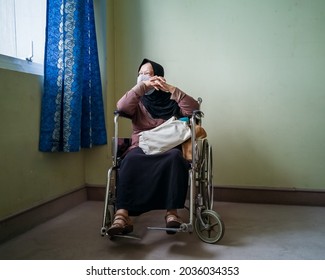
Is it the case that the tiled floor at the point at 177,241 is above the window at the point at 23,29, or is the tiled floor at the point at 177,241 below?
below

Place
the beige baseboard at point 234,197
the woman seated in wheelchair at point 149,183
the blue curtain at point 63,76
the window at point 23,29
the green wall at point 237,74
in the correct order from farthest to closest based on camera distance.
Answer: the green wall at point 237,74, the beige baseboard at point 234,197, the blue curtain at point 63,76, the window at point 23,29, the woman seated in wheelchair at point 149,183

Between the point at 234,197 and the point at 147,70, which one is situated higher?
the point at 147,70

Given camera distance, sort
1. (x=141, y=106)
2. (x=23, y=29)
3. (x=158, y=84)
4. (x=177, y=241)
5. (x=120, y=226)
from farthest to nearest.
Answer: (x=141, y=106) → (x=23, y=29) → (x=158, y=84) → (x=177, y=241) → (x=120, y=226)

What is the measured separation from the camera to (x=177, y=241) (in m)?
1.61

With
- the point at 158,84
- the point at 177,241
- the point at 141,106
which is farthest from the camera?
the point at 141,106

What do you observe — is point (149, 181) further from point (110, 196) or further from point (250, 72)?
point (250, 72)

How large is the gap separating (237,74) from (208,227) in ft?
4.40

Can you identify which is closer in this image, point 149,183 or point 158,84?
point 149,183

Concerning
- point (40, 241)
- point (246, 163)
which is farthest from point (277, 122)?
point (40, 241)

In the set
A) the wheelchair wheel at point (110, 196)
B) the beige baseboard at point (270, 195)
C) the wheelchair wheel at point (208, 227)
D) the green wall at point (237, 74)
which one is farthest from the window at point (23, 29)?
the beige baseboard at point (270, 195)

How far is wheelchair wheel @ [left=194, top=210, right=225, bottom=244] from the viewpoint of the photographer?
1.53 metres

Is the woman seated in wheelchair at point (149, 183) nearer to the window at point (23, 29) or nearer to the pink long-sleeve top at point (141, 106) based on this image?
the pink long-sleeve top at point (141, 106)

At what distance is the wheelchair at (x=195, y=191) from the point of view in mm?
1526

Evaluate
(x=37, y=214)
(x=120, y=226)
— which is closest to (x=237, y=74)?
(x=120, y=226)
